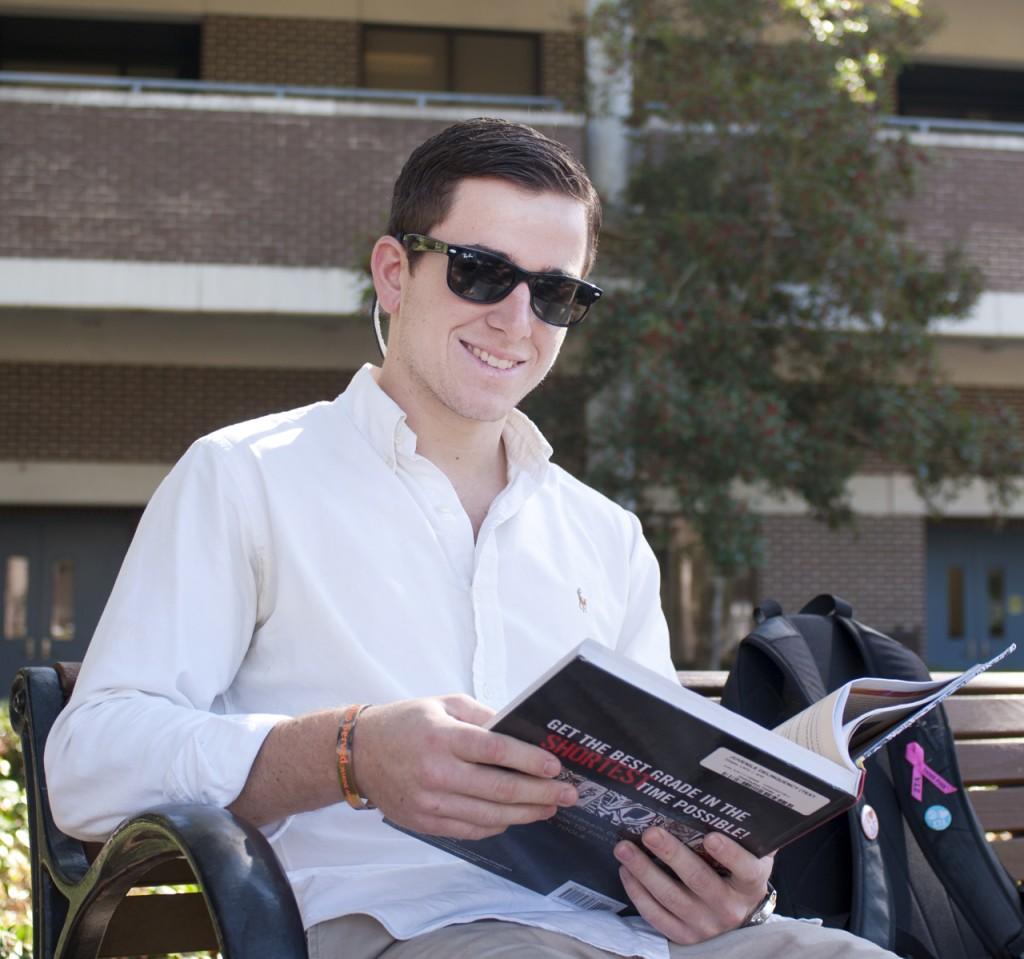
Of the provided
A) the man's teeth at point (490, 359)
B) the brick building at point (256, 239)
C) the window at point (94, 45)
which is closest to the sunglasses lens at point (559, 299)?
the man's teeth at point (490, 359)

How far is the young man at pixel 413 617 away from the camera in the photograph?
192cm

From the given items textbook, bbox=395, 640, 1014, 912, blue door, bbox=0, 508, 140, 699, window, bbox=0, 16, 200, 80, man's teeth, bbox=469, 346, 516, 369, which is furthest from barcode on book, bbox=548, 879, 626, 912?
window, bbox=0, 16, 200, 80

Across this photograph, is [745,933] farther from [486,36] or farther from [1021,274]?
[486,36]

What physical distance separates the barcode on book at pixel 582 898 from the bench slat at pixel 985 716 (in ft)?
4.92

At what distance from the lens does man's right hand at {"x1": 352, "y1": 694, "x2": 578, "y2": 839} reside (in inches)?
66.5

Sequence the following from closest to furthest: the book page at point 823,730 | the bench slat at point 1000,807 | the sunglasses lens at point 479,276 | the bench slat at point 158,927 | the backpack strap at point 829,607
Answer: the book page at point 823,730 < the sunglasses lens at point 479,276 < the bench slat at point 158,927 < the backpack strap at point 829,607 < the bench slat at point 1000,807

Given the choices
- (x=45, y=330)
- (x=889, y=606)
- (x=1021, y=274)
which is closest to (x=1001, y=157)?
(x=1021, y=274)

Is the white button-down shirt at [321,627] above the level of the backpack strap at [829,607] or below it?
above

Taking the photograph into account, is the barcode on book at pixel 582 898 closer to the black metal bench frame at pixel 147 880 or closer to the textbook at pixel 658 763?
the textbook at pixel 658 763

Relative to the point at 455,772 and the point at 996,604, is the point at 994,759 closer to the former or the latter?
the point at 455,772

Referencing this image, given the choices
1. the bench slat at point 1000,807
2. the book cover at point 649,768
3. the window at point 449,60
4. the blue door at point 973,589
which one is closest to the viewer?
the book cover at point 649,768

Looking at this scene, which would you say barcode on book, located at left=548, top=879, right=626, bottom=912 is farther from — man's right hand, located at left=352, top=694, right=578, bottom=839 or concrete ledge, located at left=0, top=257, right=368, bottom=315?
concrete ledge, located at left=0, top=257, right=368, bottom=315

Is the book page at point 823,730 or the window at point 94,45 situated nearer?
the book page at point 823,730

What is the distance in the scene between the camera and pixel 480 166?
2.36 meters
